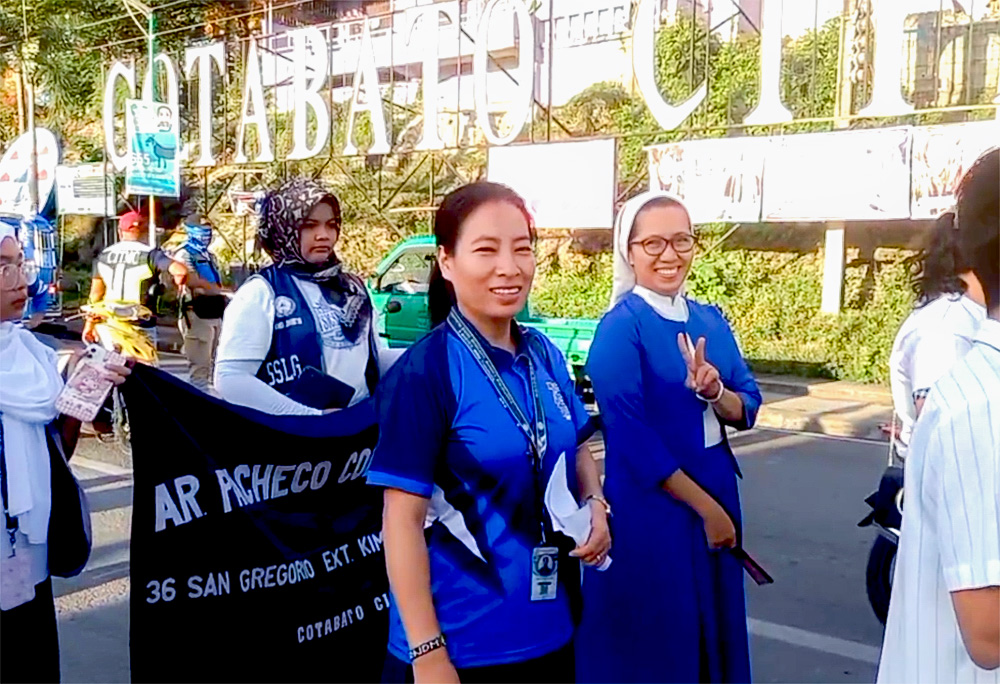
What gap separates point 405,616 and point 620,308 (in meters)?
1.36

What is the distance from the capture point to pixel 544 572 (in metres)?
2.29

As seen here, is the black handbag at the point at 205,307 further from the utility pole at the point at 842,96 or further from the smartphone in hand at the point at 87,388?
the utility pole at the point at 842,96

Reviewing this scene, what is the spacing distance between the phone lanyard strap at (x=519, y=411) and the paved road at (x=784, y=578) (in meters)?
2.59

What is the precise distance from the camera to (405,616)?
215 cm

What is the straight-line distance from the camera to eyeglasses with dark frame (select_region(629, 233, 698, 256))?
10.5 feet

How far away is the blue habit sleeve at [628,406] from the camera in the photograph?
10.0ft

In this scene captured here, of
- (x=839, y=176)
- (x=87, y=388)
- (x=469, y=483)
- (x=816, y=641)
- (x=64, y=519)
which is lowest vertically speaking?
(x=816, y=641)

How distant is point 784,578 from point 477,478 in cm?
393

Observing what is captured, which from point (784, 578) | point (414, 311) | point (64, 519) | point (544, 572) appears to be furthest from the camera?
point (414, 311)

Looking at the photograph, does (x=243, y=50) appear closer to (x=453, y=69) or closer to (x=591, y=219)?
(x=453, y=69)

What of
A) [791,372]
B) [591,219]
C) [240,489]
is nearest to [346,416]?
[240,489]

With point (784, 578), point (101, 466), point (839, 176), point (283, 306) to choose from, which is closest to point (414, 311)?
point (101, 466)

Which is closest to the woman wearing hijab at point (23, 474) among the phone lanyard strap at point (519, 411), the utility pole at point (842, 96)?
the phone lanyard strap at point (519, 411)

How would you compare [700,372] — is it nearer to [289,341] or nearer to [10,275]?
[289,341]
